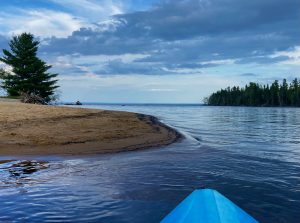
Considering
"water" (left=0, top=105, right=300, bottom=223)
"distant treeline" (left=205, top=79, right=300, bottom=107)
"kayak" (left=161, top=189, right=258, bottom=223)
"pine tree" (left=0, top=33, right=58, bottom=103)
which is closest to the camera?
"kayak" (left=161, top=189, right=258, bottom=223)

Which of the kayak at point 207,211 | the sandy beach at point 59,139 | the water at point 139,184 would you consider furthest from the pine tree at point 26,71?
the kayak at point 207,211

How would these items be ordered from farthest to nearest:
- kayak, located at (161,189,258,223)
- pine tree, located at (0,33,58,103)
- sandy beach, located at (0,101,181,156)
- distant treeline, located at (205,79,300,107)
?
distant treeline, located at (205,79,300,107) → pine tree, located at (0,33,58,103) → sandy beach, located at (0,101,181,156) → kayak, located at (161,189,258,223)

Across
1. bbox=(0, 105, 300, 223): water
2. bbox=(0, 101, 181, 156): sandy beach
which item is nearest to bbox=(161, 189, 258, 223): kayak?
bbox=(0, 105, 300, 223): water

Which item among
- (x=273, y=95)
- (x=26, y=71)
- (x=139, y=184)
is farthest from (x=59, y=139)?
(x=273, y=95)

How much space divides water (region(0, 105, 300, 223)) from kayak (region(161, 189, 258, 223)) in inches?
93.9

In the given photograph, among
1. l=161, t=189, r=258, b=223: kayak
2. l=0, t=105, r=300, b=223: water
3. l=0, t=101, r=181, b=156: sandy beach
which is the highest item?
l=161, t=189, r=258, b=223: kayak

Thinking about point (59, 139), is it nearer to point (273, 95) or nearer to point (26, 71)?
point (26, 71)

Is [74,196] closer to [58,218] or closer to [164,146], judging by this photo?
[58,218]

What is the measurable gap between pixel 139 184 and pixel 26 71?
4395 cm

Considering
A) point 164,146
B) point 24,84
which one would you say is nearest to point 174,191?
point 164,146

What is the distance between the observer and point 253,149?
1538cm

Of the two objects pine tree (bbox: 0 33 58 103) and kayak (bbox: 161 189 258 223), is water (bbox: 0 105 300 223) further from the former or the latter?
pine tree (bbox: 0 33 58 103)

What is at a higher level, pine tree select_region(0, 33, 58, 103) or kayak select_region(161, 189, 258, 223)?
pine tree select_region(0, 33, 58, 103)

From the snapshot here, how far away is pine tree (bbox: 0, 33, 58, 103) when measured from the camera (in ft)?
157
